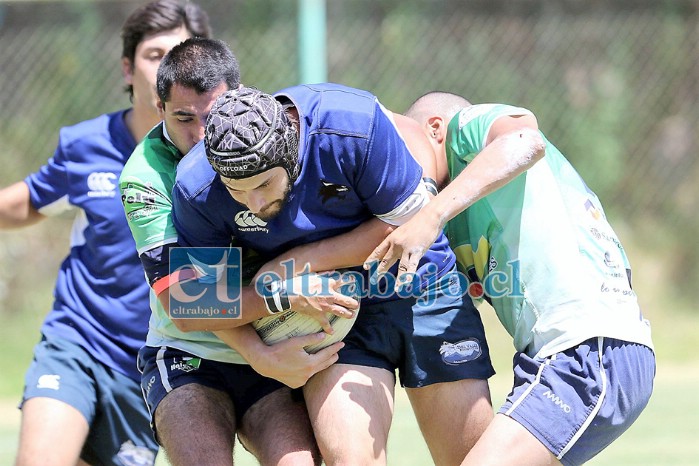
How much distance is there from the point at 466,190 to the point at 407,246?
11.5 inches

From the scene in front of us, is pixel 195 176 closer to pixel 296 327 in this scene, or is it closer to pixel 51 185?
pixel 296 327

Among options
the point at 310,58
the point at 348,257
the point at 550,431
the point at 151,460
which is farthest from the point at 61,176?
the point at 310,58

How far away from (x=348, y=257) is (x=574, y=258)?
0.85m

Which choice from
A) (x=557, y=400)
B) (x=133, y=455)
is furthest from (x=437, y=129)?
(x=133, y=455)

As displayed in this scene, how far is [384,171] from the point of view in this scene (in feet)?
11.8

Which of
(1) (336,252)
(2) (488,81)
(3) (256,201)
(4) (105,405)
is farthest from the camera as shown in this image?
(2) (488,81)

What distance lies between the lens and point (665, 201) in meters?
10.4

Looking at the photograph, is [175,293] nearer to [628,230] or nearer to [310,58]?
[310,58]

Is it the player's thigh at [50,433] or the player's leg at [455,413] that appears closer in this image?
the player's leg at [455,413]

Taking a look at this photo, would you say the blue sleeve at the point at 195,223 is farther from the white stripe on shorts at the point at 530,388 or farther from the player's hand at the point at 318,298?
the white stripe on shorts at the point at 530,388

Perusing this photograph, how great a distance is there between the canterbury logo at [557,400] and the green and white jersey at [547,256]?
6.5 inches

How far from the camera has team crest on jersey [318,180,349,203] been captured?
3.63 metres
